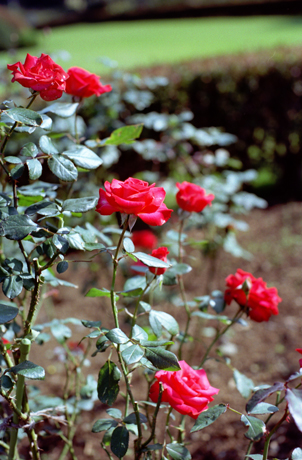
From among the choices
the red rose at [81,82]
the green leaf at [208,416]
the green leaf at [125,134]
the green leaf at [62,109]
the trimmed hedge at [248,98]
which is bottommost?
the trimmed hedge at [248,98]

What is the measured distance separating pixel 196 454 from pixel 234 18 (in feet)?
68.8

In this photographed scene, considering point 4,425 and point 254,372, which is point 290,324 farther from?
point 4,425

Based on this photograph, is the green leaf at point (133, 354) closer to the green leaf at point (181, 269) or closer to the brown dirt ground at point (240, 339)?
the green leaf at point (181, 269)

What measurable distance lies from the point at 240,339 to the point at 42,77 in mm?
1933

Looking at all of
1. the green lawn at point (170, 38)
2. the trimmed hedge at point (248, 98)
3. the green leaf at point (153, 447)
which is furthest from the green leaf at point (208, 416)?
the green lawn at point (170, 38)

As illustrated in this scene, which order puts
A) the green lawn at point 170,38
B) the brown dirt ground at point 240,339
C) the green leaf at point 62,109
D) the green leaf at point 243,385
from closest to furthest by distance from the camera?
the green leaf at point 62,109
the green leaf at point 243,385
the brown dirt ground at point 240,339
the green lawn at point 170,38

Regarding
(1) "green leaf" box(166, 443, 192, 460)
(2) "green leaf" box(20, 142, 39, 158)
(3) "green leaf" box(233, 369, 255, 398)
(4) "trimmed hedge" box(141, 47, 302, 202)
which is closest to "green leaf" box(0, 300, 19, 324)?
(2) "green leaf" box(20, 142, 39, 158)

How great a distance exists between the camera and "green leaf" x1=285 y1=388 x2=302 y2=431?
0.53m

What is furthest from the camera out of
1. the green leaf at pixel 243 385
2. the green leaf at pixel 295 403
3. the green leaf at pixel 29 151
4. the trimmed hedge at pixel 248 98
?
the trimmed hedge at pixel 248 98

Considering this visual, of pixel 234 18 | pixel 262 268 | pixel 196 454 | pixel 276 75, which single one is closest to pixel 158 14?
pixel 234 18

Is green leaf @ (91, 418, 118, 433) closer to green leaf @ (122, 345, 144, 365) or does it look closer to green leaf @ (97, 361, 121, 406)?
green leaf @ (97, 361, 121, 406)

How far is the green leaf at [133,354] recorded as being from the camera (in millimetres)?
622

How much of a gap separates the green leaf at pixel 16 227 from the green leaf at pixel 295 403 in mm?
460

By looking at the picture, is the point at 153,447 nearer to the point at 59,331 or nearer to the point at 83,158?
the point at 59,331
